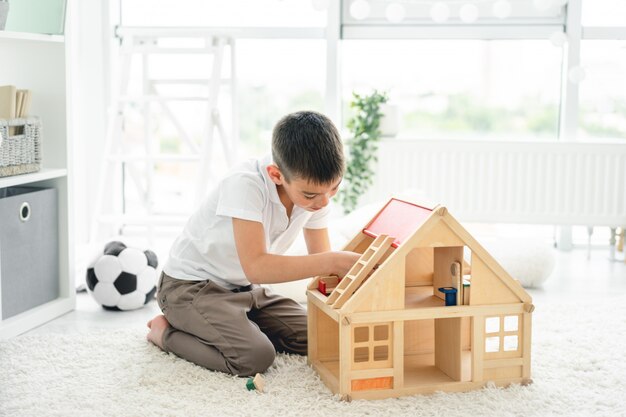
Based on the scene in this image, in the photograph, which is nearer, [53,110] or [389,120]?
[53,110]

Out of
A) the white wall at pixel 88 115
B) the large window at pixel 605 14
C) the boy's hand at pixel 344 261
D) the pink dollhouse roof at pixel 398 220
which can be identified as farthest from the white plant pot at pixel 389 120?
the boy's hand at pixel 344 261

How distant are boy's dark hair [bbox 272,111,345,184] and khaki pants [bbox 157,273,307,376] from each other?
16.4 inches

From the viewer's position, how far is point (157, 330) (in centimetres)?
A: 216

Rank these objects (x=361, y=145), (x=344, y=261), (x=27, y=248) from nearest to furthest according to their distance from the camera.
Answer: (x=344, y=261) < (x=27, y=248) < (x=361, y=145)

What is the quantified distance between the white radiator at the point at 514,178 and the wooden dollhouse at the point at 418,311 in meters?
1.98

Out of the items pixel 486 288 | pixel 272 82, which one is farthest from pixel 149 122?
pixel 486 288

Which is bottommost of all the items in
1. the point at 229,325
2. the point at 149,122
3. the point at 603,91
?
the point at 229,325

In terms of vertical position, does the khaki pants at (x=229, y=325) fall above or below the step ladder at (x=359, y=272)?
below

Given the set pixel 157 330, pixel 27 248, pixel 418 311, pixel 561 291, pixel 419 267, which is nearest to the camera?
pixel 418 311

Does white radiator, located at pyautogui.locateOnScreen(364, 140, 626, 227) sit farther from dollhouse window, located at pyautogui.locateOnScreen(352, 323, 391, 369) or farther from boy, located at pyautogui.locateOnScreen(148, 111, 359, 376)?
dollhouse window, located at pyautogui.locateOnScreen(352, 323, 391, 369)

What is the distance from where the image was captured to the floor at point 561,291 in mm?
2480

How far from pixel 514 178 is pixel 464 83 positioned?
0.61m

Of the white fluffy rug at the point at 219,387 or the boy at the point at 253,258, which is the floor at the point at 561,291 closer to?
the white fluffy rug at the point at 219,387

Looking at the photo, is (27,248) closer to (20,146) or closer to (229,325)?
(20,146)
